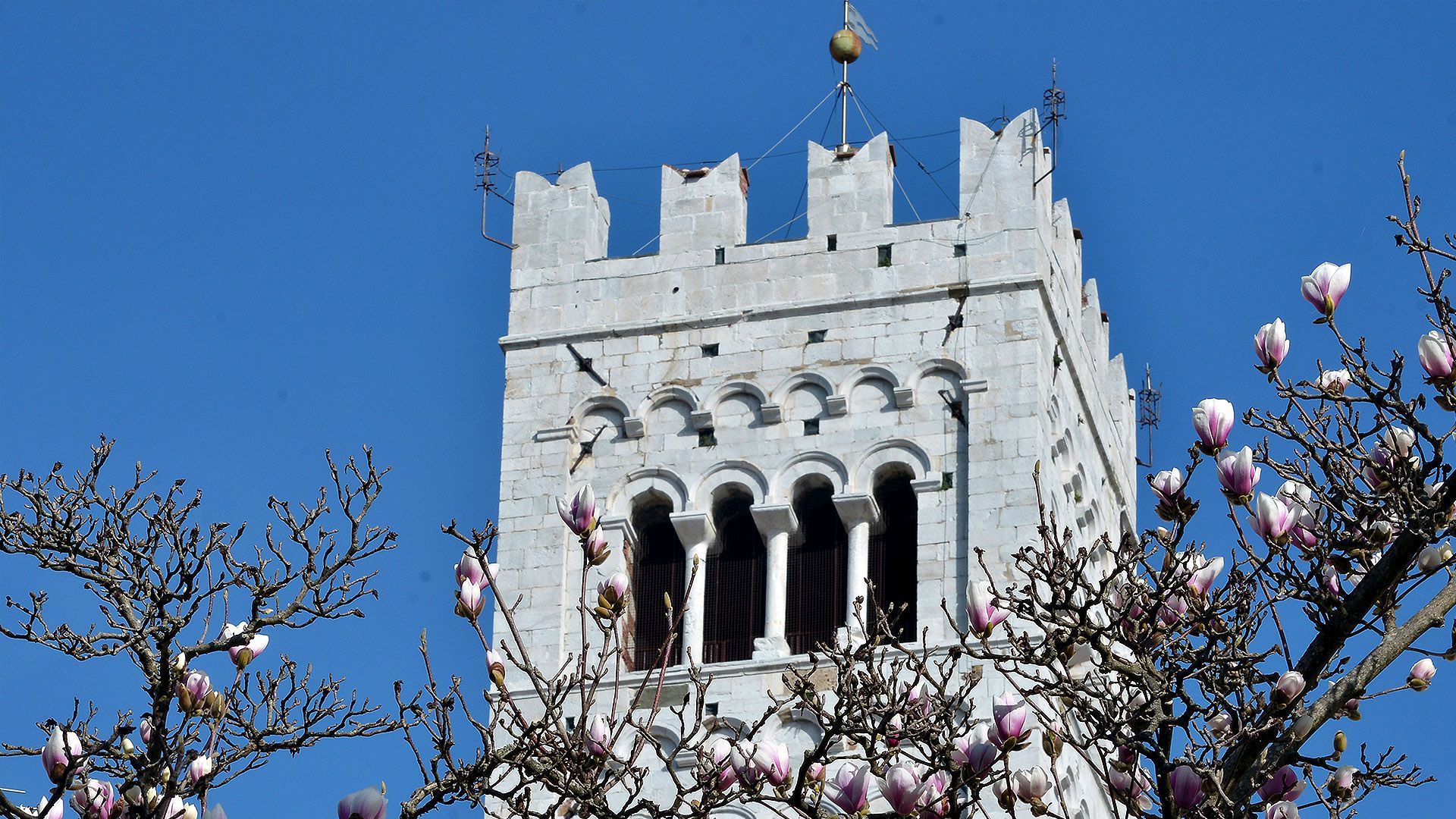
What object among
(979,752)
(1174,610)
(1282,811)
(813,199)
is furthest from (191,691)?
(813,199)

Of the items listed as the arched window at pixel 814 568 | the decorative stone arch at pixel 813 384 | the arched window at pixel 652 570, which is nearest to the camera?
the arched window at pixel 814 568

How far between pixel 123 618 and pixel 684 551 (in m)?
17.7

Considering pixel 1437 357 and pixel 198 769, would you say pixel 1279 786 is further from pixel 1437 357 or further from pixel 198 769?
pixel 198 769

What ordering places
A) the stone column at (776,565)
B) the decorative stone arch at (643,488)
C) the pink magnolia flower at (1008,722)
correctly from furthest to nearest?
the decorative stone arch at (643,488), the stone column at (776,565), the pink magnolia flower at (1008,722)

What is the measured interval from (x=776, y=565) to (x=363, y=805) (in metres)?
18.0

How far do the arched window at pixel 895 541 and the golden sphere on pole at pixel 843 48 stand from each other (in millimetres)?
7864

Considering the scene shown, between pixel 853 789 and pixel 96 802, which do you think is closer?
pixel 853 789

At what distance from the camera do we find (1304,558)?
15672mm

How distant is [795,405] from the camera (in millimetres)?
34375

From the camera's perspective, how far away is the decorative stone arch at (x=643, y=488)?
112 ft


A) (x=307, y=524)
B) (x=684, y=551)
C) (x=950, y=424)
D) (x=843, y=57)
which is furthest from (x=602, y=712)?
(x=307, y=524)

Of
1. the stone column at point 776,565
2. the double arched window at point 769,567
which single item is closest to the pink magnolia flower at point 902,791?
the double arched window at point 769,567

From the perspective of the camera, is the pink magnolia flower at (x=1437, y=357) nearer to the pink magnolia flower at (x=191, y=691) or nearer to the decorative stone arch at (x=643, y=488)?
the pink magnolia flower at (x=191, y=691)

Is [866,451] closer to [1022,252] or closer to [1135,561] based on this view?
[1022,252]
